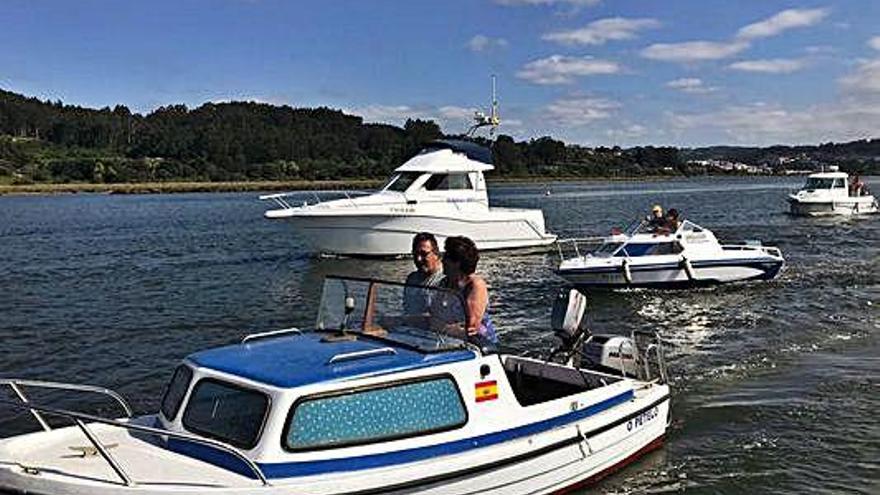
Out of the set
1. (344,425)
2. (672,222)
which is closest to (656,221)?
(672,222)

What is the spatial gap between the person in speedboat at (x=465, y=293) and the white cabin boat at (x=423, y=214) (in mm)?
22004

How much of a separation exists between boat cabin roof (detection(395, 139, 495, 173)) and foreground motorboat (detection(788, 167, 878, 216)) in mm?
26499

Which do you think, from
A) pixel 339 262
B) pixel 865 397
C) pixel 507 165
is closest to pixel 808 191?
pixel 339 262

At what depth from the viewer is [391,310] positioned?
31.3ft

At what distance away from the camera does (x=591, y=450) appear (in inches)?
377

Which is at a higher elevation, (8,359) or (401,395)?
(401,395)

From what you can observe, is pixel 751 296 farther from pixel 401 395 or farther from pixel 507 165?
pixel 507 165

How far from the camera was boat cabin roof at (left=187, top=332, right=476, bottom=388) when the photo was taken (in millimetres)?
7812

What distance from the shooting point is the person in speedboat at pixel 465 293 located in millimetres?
9148

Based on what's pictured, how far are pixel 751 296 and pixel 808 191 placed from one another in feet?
119

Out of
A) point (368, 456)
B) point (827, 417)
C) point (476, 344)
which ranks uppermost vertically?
point (476, 344)

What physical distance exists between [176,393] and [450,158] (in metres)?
27.1

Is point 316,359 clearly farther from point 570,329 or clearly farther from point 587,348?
point 587,348

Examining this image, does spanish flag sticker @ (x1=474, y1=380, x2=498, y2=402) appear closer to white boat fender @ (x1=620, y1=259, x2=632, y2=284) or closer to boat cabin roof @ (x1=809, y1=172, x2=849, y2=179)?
white boat fender @ (x1=620, y1=259, x2=632, y2=284)
